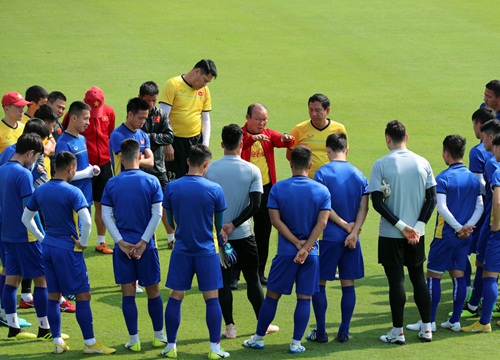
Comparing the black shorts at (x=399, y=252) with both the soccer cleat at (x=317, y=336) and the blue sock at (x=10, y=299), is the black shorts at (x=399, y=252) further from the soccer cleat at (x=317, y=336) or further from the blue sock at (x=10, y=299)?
the blue sock at (x=10, y=299)

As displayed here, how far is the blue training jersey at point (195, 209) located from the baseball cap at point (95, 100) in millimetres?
3610

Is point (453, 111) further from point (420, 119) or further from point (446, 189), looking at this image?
point (446, 189)

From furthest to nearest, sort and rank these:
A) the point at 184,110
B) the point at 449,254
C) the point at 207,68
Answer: the point at 184,110
the point at 207,68
the point at 449,254

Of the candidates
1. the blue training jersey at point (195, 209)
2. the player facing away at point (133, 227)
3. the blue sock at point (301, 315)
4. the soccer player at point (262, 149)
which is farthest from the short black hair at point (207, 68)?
the blue sock at point (301, 315)

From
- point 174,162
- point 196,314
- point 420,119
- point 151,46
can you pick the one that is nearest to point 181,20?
point 151,46

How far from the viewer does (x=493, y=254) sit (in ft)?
29.7

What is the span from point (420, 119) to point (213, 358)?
11090 millimetres

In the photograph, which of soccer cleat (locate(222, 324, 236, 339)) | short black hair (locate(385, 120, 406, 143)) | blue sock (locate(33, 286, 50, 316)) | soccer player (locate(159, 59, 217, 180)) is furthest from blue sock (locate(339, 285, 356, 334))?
soccer player (locate(159, 59, 217, 180))

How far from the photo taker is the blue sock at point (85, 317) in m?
8.38

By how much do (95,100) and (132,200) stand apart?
11.6 ft

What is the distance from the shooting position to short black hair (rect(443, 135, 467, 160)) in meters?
9.00

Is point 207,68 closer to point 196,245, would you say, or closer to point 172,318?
point 196,245

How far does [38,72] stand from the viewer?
20.0 m

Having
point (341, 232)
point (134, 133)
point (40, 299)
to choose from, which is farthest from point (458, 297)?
point (40, 299)
